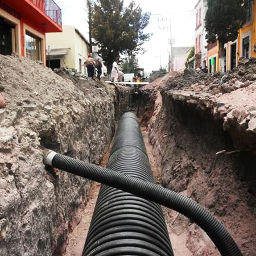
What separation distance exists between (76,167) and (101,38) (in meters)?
31.4

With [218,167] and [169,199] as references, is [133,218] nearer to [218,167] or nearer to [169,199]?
[169,199]

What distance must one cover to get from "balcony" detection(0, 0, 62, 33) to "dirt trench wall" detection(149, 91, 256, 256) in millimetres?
9403

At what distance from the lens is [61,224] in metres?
4.33

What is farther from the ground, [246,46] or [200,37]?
[200,37]

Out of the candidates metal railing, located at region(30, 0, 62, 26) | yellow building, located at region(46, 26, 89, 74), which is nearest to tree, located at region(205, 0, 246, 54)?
metal railing, located at region(30, 0, 62, 26)

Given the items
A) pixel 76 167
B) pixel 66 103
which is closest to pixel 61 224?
pixel 76 167

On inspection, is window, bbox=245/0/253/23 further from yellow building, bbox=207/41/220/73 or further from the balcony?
the balcony

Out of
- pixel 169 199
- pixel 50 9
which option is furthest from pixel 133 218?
pixel 50 9

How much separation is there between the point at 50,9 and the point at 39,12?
304 centimetres

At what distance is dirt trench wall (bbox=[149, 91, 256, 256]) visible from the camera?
169 inches

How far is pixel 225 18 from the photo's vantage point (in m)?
22.2

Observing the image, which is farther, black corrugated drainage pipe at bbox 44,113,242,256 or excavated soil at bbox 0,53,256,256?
excavated soil at bbox 0,53,256,256

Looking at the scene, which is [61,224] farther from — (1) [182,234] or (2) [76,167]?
(1) [182,234]

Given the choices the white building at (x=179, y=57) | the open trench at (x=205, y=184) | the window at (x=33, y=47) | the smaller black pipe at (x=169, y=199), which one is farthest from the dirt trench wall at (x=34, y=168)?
the white building at (x=179, y=57)
